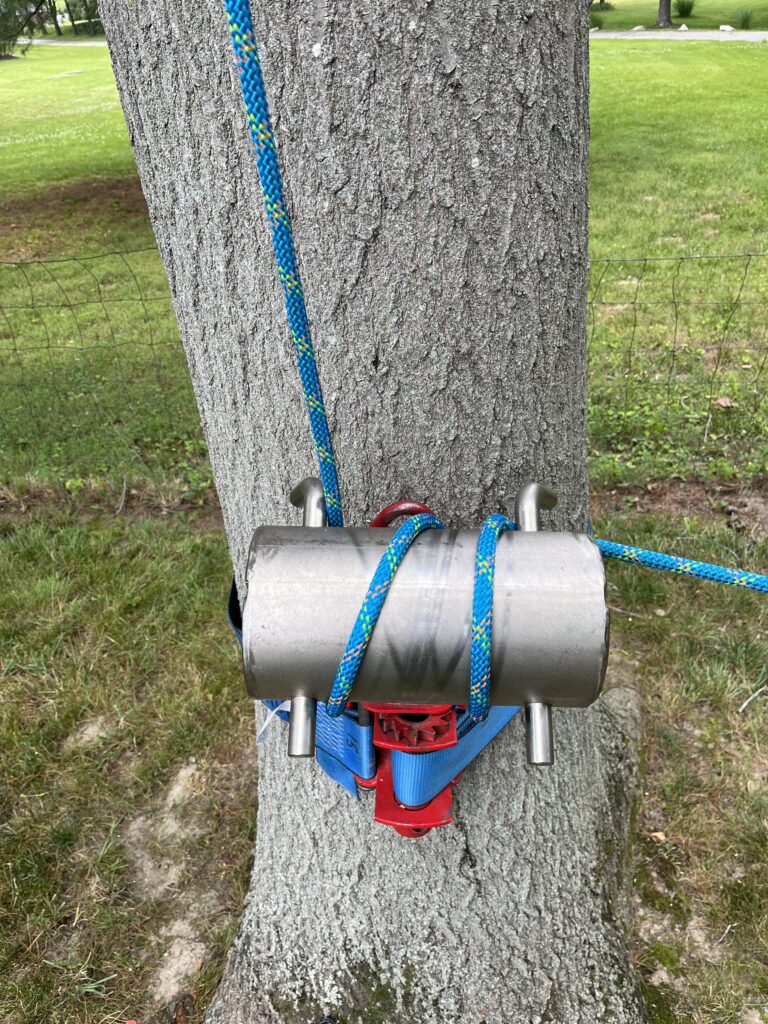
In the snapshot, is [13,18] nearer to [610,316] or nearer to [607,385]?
[610,316]

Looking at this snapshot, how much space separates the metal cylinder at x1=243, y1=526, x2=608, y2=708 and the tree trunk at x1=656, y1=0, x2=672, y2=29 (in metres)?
30.8

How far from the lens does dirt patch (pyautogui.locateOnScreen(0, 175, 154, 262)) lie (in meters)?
8.99

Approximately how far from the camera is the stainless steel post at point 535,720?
33.2 inches

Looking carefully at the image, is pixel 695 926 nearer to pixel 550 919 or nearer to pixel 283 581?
pixel 550 919

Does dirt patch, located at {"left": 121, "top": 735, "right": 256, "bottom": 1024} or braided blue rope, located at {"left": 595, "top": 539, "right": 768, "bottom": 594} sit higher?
braided blue rope, located at {"left": 595, "top": 539, "right": 768, "bottom": 594}

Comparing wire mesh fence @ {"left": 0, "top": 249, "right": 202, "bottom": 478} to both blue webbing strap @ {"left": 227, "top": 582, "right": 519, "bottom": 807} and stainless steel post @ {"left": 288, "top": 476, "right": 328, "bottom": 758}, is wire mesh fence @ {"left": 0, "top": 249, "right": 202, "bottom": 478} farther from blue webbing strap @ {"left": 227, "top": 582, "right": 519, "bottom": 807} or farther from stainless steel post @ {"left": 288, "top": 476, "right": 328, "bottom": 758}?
stainless steel post @ {"left": 288, "top": 476, "right": 328, "bottom": 758}

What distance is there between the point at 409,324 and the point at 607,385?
340 centimetres

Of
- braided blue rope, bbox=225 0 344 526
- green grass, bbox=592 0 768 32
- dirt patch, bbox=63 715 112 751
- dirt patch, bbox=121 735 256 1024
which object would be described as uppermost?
braided blue rope, bbox=225 0 344 526

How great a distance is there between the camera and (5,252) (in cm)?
881

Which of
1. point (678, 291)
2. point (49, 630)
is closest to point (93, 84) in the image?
point (678, 291)

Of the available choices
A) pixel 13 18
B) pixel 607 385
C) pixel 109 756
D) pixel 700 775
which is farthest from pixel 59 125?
pixel 700 775

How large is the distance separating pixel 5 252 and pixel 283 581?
9.56m

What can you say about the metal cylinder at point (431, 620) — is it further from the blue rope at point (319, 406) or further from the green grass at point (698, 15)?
the green grass at point (698, 15)

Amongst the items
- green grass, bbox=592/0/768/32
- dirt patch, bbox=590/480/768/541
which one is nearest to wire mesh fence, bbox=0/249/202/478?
dirt patch, bbox=590/480/768/541
